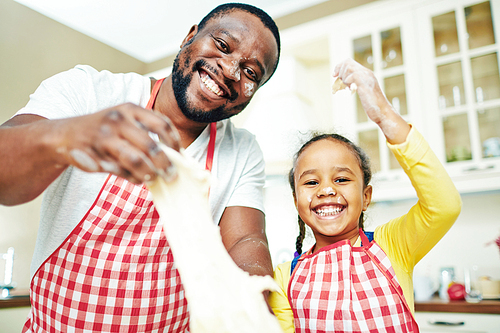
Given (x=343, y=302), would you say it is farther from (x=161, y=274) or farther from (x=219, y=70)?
(x=219, y=70)

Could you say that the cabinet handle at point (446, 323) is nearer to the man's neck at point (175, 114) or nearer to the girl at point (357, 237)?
the girl at point (357, 237)

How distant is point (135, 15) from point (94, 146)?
2793 millimetres

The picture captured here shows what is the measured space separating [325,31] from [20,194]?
7.08ft

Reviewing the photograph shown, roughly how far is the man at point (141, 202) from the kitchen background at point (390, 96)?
631 mm

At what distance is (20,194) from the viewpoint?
478 mm

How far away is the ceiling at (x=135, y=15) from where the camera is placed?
2668 mm

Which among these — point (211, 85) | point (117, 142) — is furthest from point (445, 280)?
point (117, 142)

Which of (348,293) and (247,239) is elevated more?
(247,239)

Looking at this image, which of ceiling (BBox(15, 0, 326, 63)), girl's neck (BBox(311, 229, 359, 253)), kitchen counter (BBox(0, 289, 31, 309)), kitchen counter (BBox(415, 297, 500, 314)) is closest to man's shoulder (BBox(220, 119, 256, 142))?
girl's neck (BBox(311, 229, 359, 253))

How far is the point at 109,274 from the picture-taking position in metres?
0.78

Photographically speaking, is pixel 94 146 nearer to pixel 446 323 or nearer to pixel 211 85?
pixel 211 85

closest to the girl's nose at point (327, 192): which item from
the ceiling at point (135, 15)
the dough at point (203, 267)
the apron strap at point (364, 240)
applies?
the apron strap at point (364, 240)

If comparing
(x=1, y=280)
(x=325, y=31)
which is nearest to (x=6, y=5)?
(x=1, y=280)

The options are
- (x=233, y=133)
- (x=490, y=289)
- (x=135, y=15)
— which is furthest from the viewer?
(x=135, y=15)
